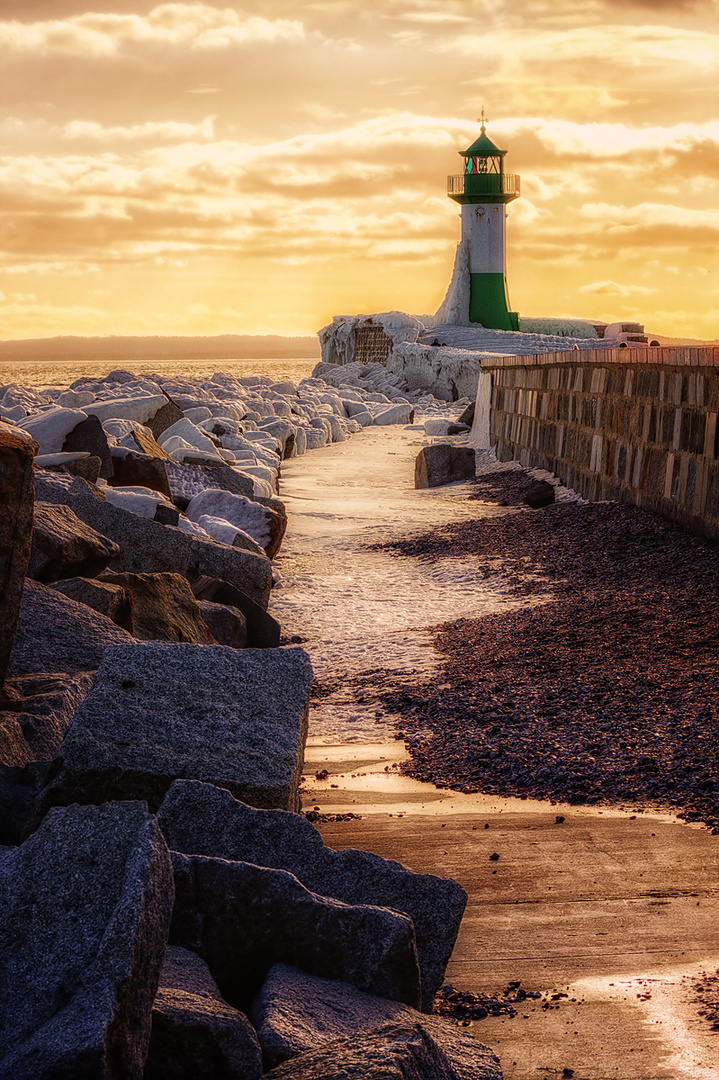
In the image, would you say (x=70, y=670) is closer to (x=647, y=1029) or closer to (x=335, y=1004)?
(x=335, y=1004)

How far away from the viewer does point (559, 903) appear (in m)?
3.12

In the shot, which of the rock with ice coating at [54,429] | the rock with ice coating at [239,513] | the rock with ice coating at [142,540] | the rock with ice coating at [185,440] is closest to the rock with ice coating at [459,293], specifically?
the rock with ice coating at [185,440]

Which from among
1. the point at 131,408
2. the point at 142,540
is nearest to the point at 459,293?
the point at 131,408

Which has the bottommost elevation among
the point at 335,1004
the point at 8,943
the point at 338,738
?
the point at 338,738

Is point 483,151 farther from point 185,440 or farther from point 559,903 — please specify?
point 559,903

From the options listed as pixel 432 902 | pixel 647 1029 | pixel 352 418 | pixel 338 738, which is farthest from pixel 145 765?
pixel 352 418

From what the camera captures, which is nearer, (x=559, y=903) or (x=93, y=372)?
(x=559, y=903)

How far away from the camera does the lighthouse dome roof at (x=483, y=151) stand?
4562 cm

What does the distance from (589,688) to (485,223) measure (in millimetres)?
43964

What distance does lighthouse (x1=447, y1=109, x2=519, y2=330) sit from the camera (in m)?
46.0

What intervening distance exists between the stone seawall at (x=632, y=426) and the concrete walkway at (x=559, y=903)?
4.32 m

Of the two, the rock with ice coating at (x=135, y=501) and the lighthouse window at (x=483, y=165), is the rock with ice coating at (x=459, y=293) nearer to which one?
the lighthouse window at (x=483, y=165)

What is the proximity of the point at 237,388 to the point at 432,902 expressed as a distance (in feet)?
96.1

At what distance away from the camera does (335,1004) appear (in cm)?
234
